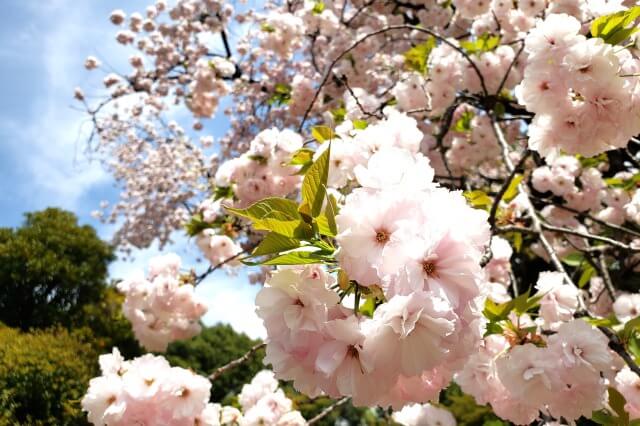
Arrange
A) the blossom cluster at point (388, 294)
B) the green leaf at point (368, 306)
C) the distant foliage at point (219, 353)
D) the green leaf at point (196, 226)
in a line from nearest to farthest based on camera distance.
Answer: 1. the blossom cluster at point (388, 294)
2. the green leaf at point (368, 306)
3. the green leaf at point (196, 226)
4. the distant foliage at point (219, 353)

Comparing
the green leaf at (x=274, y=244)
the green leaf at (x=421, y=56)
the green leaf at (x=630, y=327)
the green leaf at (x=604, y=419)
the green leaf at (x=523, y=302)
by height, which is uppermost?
the green leaf at (x=421, y=56)

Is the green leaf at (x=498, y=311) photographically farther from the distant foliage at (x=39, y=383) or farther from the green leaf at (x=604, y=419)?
the distant foliage at (x=39, y=383)

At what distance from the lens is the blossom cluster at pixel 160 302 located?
2.43 metres

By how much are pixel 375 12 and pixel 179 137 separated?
6.05 m

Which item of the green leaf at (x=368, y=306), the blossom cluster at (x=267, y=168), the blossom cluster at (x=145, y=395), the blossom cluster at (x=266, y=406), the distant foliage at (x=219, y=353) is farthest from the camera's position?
the distant foliage at (x=219, y=353)

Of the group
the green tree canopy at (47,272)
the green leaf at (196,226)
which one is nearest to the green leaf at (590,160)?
the green leaf at (196,226)

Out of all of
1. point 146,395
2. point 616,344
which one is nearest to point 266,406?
point 146,395

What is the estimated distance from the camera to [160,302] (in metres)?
2.44

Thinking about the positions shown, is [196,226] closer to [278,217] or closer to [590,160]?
[278,217]

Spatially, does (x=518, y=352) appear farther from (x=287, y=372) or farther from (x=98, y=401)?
(x=98, y=401)

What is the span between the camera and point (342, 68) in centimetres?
455

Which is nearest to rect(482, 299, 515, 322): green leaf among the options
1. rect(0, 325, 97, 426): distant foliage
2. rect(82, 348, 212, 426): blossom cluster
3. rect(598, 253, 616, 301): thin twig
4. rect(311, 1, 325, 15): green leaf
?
rect(82, 348, 212, 426): blossom cluster

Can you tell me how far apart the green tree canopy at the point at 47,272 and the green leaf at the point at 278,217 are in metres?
6.27

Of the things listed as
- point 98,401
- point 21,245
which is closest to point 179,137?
point 21,245
